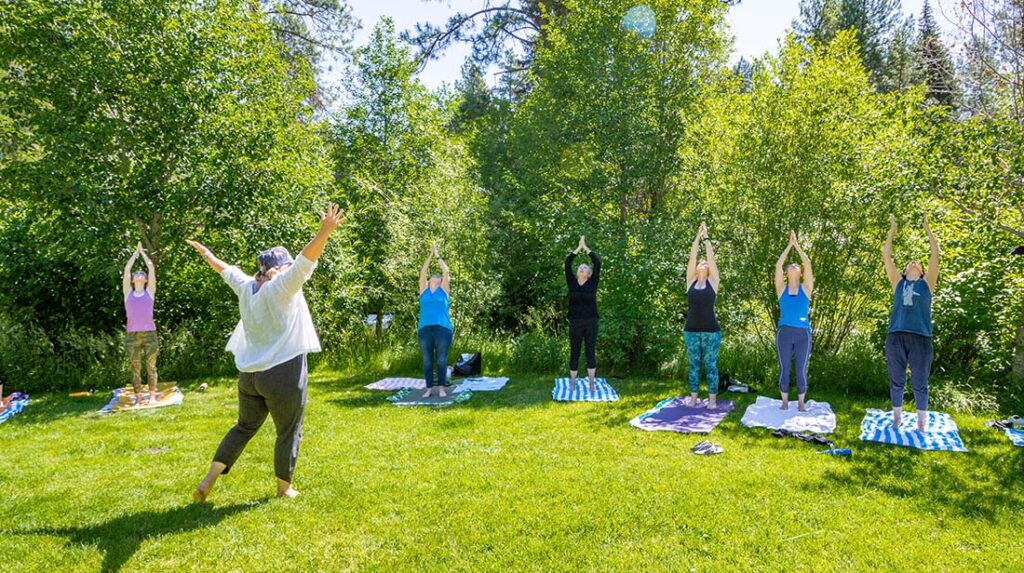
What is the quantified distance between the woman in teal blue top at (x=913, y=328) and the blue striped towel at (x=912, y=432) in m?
0.17

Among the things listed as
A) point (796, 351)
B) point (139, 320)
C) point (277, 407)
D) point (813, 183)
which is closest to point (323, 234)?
point (277, 407)

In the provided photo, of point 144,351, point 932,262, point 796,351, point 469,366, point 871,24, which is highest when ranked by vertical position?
point 871,24

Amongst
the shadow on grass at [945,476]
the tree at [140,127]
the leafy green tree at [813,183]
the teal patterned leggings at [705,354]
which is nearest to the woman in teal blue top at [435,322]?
the teal patterned leggings at [705,354]

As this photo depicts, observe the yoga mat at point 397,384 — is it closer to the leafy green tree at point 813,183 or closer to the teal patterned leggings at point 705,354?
the teal patterned leggings at point 705,354

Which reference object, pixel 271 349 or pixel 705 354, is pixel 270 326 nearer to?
pixel 271 349

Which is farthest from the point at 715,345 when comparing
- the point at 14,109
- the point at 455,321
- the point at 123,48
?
the point at 14,109

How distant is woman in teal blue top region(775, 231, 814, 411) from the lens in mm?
6191

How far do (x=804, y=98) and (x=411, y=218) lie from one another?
6.96 meters

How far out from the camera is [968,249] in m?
7.05

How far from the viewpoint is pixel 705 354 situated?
6.77 m

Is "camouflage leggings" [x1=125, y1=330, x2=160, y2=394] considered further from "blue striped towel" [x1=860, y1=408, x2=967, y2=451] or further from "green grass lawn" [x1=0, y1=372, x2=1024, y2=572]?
"blue striped towel" [x1=860, y1=408, x2=967, y2=451]

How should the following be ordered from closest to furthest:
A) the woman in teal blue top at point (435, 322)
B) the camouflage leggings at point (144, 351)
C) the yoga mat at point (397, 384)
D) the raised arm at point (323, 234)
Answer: the raised arm at point (323, 234), the woman in teal blue top at point (435, 322), the camouflage leggings at point (144, 351), the yoga mat at point (397, 384)

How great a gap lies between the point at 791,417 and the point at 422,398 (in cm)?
429

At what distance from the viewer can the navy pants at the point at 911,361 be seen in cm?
532
